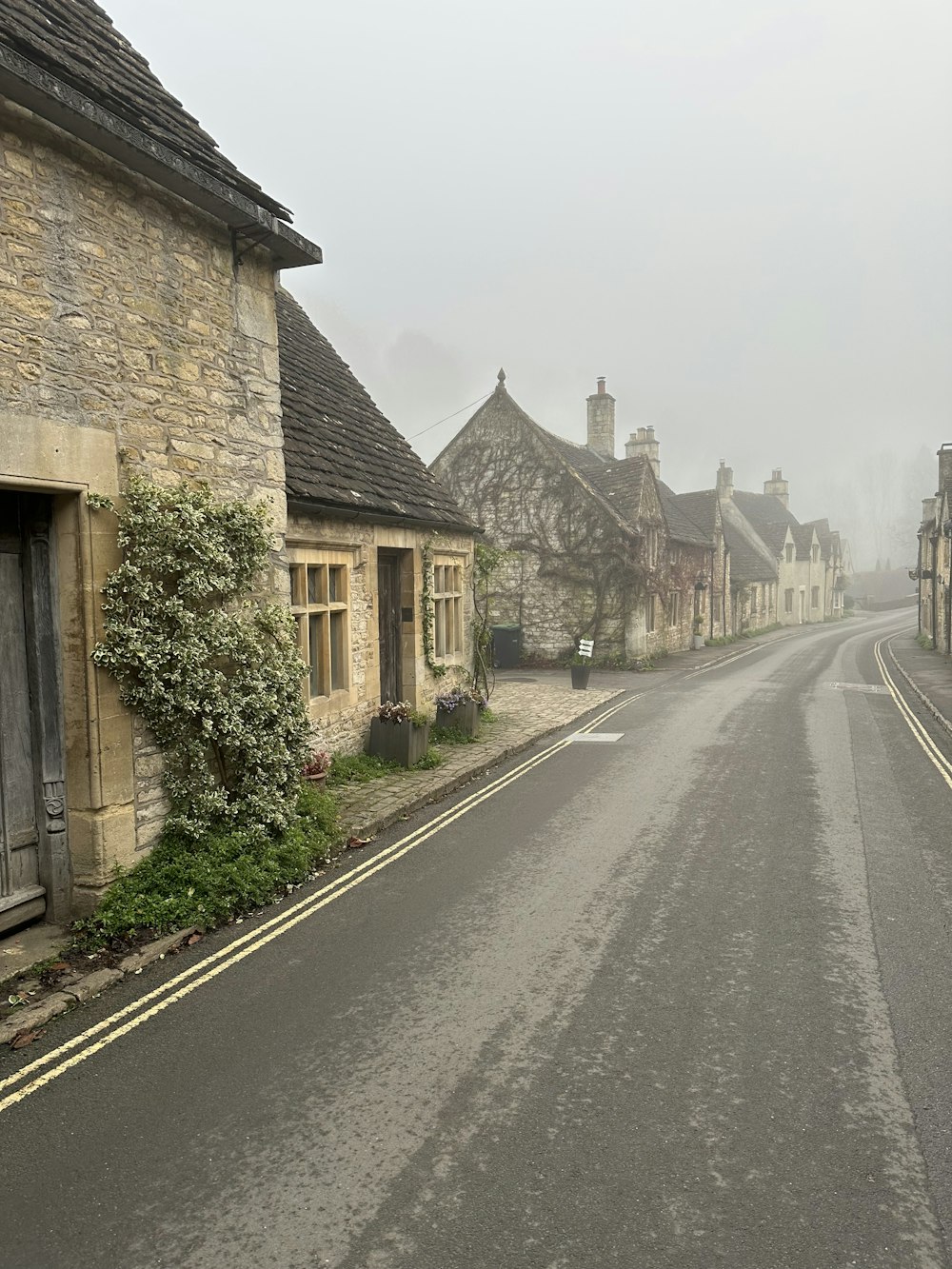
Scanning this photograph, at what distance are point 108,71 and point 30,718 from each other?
17.1ft

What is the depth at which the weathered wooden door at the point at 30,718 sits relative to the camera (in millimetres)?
5648

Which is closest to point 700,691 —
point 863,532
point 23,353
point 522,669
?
point 522,669

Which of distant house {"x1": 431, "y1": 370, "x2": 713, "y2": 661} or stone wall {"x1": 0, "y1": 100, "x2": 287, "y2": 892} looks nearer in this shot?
stone wall {"x1": 0, "y1": 100, "x2": 287, "y2": 892}

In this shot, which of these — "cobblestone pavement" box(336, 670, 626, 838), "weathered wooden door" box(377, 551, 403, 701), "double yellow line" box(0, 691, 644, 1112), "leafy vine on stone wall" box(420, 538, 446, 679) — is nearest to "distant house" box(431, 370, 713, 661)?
"cobblestone pavement" box(336, 670, 626, 838)

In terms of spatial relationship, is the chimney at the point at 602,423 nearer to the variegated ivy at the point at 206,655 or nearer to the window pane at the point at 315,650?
the window pane at the point at 315,650

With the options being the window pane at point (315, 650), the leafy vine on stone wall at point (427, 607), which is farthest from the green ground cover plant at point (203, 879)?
the leafy vine on stone wall at point (427, 607)

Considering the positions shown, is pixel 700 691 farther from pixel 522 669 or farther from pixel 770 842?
pixel 770 842

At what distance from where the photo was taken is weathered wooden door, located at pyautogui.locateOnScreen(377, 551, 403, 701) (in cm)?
1223

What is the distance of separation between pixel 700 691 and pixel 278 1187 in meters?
17.3

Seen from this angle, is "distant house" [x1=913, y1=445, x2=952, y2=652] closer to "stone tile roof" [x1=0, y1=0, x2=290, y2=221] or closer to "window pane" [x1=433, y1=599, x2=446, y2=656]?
"window pane" [x1=433, y1=599, x2=446, y2=656]

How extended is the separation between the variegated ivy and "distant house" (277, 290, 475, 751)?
209cm

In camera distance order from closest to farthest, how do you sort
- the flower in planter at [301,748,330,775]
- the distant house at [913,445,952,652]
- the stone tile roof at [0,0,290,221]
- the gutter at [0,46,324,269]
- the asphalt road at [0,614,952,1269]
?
A: the asphalt road at [0,614,952,1269] < the gutter at [0,46,324,269] < the stone tile roof at [0,0,290,221] < the flower in planter at [301,748,330,775] < the distant house at [913,445,952,652]

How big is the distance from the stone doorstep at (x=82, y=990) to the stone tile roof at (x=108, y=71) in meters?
5.72

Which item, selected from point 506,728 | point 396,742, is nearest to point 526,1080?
point 396,742
